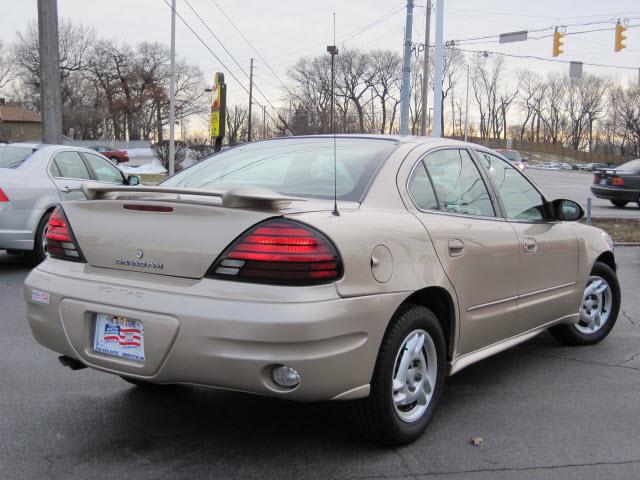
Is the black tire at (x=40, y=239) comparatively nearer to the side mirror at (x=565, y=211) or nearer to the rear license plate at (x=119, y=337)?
the rear license plate at (x=119, y=337)

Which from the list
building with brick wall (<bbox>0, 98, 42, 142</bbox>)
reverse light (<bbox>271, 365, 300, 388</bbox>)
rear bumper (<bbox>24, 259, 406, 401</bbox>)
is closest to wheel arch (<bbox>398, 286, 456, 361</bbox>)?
rear bumper (<bbox>24, 259, 406, 401</bbox>)

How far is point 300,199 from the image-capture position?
316 centimetres

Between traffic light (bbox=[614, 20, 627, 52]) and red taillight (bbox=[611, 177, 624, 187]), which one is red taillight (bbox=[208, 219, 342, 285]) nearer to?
red taillight (bbox=[611, 177, 624, 187])

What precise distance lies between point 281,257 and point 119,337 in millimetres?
866

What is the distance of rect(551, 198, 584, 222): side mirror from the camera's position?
4.70 meters

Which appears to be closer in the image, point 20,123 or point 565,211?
point 565,211

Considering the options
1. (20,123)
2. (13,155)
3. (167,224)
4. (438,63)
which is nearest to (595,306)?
(167,224)

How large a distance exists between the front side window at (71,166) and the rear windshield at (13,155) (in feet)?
1.22

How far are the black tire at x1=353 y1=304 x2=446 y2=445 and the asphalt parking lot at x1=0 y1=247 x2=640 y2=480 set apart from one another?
10 cm

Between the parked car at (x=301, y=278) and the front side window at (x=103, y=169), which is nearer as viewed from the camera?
the parked car at (x=301, y=278)

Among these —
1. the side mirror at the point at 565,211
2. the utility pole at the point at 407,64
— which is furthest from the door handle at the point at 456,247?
the utility pole at the point at 407,64

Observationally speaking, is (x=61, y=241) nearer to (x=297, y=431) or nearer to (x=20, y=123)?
(x=297, y=431)

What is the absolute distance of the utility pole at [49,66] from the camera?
15.1 meters

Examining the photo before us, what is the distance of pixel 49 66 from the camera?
599 inches
